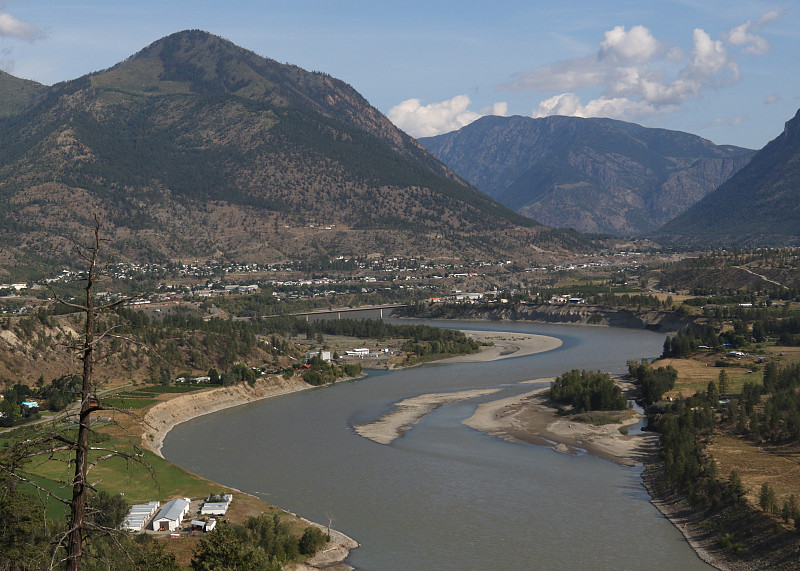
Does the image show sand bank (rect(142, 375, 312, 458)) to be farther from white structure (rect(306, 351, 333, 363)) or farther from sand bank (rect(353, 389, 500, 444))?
sand bank (rect(353, 389, 500, 444))

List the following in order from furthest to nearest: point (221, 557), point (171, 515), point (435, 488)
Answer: point (435, 488)
point (171, 515)
point (221, 557)

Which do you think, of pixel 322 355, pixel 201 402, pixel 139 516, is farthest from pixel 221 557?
pixel 322 355

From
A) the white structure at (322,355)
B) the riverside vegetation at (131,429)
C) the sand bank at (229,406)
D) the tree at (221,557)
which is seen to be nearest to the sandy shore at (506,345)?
the riverside vegetation at (131,429)

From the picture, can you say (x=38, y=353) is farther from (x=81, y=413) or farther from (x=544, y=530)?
(x=81, y=413)

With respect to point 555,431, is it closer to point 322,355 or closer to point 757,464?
point 757,464

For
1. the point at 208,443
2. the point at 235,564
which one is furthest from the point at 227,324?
the point at 235,564

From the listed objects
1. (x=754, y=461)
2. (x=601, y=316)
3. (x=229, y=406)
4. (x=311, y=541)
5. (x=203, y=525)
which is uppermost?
(x=754, y=461)

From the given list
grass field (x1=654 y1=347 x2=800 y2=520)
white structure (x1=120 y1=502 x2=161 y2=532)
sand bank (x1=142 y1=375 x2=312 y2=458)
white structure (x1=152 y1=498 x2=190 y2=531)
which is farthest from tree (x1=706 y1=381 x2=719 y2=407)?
white structure (x1=120 y1=502 x2=161 y2=532)
